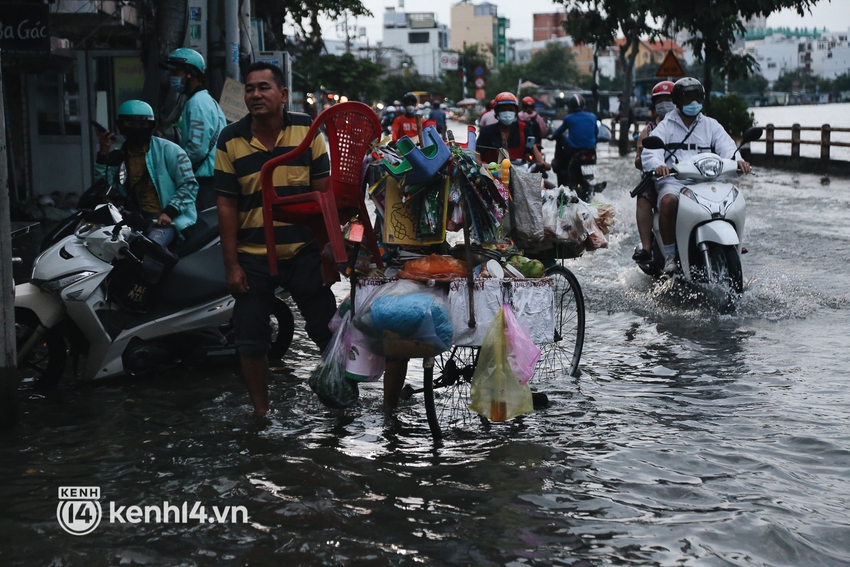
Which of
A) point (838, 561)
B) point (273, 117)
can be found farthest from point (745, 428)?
point (273, 117)

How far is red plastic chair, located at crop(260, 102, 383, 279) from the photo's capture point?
4.42 meters

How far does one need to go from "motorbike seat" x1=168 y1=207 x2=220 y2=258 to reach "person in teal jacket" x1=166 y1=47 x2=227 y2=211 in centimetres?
61

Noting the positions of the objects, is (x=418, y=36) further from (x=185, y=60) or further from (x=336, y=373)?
(x=336, y=373)

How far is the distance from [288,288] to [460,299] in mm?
893

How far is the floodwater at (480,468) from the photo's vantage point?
3.57 m

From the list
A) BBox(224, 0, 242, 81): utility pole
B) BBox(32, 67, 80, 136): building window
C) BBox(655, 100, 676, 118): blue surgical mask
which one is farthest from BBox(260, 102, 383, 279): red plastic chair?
BBox(32, 67, 80, 136): building window

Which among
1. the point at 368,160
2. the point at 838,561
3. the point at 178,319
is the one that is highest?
the point at 368,160

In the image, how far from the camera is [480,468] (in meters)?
4.38

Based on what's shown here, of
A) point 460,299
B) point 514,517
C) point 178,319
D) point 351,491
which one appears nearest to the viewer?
point 514,517

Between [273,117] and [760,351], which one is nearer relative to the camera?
[273,117]

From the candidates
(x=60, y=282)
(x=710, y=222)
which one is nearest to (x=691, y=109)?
(x=710, y=222)

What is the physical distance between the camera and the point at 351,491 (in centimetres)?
411

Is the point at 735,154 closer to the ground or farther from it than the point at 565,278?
farther from it

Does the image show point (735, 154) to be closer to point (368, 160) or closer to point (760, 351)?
point (760, 351)
